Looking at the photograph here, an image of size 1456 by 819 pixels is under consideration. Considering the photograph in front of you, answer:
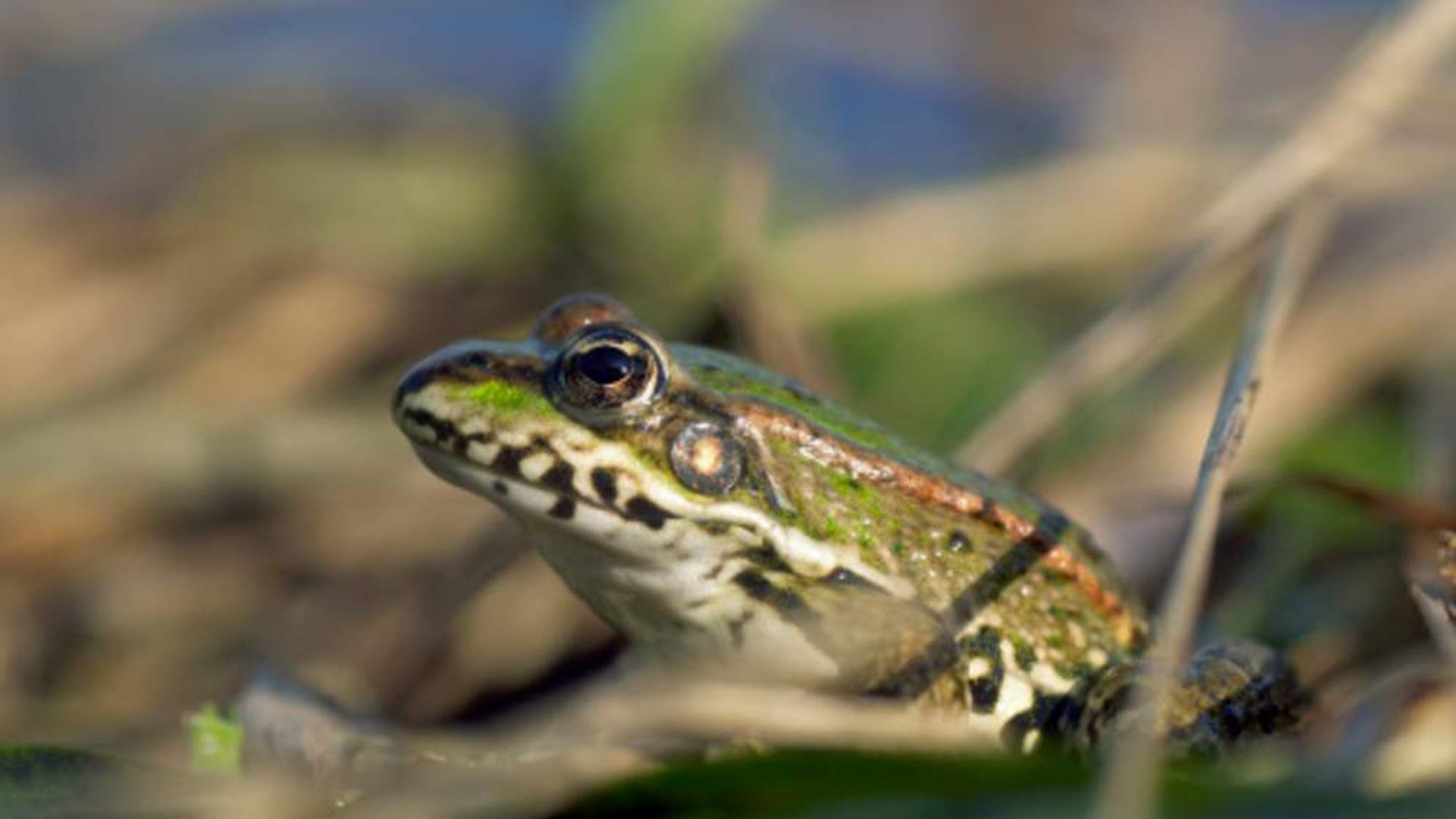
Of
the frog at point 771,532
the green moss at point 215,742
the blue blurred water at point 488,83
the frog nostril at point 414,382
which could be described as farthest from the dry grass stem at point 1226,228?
the blue blurred water at point 488,83

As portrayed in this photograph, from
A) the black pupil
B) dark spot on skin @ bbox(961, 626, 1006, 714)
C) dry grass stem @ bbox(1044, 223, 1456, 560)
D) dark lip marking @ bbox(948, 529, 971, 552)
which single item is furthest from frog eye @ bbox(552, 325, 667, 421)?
dry grass stem @ bbox(1044, 223, 1456, 560)

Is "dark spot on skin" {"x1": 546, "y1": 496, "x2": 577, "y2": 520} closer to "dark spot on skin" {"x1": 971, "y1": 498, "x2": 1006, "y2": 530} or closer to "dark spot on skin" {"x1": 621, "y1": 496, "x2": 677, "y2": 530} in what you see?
→ "dark spot on skin" {"x1": 621, "y1": 496, "x2": 677, "y2": 530}

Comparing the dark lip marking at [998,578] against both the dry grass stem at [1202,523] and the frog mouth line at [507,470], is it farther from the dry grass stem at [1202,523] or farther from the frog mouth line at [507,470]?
the frog mouth line at [507,470]

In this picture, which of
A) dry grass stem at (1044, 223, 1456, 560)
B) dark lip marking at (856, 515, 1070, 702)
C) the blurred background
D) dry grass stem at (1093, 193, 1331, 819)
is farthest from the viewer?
dry grass stem at (1044, 223, 1456, 560)

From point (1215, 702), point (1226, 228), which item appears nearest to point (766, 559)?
point (1215, 702)

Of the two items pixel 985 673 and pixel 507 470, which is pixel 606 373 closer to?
pixel 507 470

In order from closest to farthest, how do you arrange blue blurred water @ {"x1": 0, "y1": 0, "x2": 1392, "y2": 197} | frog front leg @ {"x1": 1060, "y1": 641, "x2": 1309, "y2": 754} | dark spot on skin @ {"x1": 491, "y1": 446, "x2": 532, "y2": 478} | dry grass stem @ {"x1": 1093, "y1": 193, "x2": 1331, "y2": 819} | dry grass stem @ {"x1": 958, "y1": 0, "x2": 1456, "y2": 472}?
dry grass stem @ {"x1": 1093, "y1": 193, "x2": 1331, "y2": 819}
frog front leg @ {"x1": 1060, "y1": 641, "x2": 1309, "y2": 754}
dark spot on skin @ {"x1": 491, "y1": 446, "x2": 532, "y2": 478}
dry grass stem @ {"x1": 958, "y1": 0, "x2": 1456, "y2": 472}
blue blurred water @ {"x1": 0, "y1": 0, "x2": 1392, "y2": 197}
